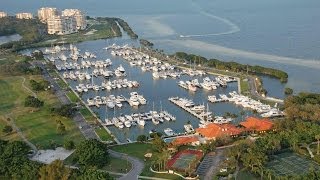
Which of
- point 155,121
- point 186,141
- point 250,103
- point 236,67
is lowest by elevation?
point 155,121

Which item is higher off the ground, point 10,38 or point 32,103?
point 32,103

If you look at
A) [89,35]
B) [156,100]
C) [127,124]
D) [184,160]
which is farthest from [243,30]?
[184,160]

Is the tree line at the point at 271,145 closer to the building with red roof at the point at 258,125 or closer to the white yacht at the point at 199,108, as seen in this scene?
the building with red roof at the point at 258,125

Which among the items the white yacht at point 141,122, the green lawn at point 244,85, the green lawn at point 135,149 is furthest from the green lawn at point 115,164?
the green lawn at point 244,85

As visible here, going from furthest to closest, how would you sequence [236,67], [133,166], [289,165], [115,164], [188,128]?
1. [236,67]
2. [188,128]
3. [115,164]
4. [133,166]
5. [289,165]

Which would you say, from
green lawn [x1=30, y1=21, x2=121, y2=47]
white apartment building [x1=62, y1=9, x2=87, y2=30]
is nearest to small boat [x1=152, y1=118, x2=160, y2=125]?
green lawn [x1=30, y1=21, x2=121, y2=47]

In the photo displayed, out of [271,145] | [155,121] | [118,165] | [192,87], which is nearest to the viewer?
[118,165]

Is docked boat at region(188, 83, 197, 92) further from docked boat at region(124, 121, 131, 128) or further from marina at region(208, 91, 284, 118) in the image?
docked boat at region(124, 121, 131, 128)

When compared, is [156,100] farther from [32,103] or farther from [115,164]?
[115,164]
